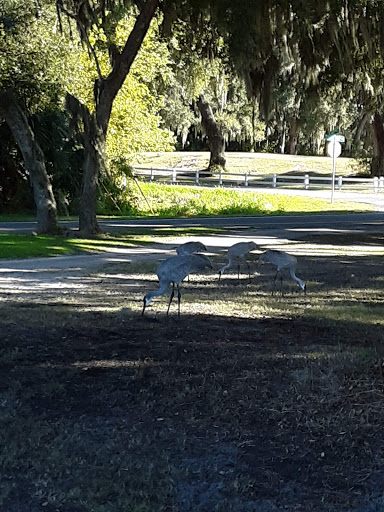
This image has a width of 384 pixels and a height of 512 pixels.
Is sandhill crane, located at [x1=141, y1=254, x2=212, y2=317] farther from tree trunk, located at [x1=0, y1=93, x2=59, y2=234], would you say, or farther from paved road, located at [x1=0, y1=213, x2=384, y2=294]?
tree trunk, located at [x1=0, y1=93, x2=59, y2=234]

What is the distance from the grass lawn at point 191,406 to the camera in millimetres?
4734

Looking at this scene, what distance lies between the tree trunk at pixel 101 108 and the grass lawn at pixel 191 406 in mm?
8858

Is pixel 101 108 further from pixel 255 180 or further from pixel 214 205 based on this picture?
pixel 255 180

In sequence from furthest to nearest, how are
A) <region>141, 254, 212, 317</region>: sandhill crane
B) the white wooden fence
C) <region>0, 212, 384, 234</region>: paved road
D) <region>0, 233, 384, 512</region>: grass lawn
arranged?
the white wooden fence → <region>0, 212, 384, 234</region>: paved road → <region>141, 254, 212, 317</region>: sandhill crane → <region>0, 233, 384, 512</region>: grass lawn

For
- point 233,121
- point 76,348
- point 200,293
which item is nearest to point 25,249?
point 200,293

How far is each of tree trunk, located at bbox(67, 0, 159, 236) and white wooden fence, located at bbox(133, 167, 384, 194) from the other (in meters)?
25.2

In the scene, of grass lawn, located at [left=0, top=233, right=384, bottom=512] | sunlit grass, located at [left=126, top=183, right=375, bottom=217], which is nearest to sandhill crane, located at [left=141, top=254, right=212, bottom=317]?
grass lawn, located at [left=0, top=233, right=384, bottom=512]

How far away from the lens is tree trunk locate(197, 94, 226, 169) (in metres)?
51.2

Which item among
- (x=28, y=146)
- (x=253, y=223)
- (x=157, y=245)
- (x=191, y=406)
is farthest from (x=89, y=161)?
(x=191, y=406)

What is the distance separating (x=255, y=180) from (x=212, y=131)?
15.5 ft

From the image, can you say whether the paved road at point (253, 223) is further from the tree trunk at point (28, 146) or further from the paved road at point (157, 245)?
the tree trunk at point (28, 146)

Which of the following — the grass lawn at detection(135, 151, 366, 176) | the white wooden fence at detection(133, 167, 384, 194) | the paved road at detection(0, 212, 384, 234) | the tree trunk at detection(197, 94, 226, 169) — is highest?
the tree trunk at detection(197, 94, 226, 169)

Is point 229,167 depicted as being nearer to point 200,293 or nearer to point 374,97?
point 374,97

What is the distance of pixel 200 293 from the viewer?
11.6m
